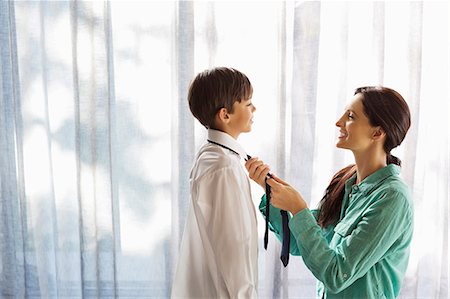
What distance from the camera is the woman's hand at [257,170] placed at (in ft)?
5.13

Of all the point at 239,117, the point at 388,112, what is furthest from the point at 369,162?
the point at 239,117

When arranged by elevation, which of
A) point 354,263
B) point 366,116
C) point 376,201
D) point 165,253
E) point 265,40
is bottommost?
point 165,253

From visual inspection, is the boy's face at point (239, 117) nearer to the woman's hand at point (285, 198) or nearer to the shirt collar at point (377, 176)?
the woman's hand at point (285, 198)

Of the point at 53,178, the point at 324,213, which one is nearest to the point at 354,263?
the point at 324,213

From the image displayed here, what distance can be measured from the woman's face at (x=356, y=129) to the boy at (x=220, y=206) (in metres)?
0.29

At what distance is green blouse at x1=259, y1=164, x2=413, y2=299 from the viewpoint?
1.44 m

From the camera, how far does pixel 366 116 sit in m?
1.55

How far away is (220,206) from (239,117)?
27 centimetres

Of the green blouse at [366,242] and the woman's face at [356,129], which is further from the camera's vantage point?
the woman's face at [356,129]

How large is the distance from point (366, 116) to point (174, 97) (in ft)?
3.42

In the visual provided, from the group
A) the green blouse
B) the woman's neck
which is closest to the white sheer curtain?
the woman's neck


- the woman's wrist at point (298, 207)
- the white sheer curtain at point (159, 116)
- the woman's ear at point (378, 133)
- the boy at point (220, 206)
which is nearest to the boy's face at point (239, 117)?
the boy at point (220, 206)

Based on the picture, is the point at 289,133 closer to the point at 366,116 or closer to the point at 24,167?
the point at 366,116

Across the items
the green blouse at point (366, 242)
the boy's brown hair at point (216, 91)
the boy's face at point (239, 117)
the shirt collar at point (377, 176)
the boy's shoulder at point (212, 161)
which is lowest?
the green blouse at point (366, 242)
